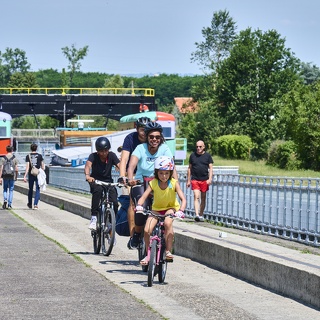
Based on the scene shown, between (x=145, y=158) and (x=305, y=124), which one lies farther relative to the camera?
(x=305, y=124)

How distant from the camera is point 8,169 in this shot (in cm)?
2867

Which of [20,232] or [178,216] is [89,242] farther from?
[178,216]

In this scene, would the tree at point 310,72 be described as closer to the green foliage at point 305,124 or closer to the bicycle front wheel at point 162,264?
the green foliage at point 305,124

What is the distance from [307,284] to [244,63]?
9103 centimetres

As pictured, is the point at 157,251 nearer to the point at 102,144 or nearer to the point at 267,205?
the point at 102,144

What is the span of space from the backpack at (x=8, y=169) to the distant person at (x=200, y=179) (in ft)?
27.0

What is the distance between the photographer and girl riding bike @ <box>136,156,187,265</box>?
12.0 meters

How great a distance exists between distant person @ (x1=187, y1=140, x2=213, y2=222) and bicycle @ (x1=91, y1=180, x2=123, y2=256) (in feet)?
17.3

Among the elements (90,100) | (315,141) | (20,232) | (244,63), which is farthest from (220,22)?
(20,232)

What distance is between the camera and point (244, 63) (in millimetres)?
100688

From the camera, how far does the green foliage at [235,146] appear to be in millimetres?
96312

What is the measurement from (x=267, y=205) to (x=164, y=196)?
5.61 m

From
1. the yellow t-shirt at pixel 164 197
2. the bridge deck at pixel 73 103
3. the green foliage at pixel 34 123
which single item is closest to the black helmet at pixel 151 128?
the yellow t-shirt at pixel 164 197

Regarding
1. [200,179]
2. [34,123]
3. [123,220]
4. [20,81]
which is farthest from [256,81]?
[20,81]
